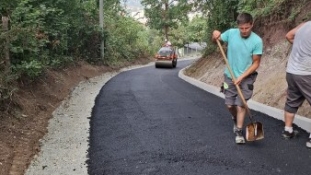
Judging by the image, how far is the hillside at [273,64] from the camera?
959 centimetres

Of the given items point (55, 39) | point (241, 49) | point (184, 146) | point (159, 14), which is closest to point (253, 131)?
point (184, 146)

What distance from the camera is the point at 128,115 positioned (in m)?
8.92

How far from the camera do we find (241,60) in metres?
6.02

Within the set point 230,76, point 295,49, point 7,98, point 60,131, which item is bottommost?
point 60,131

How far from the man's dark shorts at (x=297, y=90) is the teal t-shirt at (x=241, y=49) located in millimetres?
609

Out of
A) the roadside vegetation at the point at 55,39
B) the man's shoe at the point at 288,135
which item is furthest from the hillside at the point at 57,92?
the man's shoe at the point at 288,135

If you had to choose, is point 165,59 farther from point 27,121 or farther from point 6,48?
point 27,121

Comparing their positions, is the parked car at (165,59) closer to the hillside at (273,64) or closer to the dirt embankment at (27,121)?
the hillside at (273,64)

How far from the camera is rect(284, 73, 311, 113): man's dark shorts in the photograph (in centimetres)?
582

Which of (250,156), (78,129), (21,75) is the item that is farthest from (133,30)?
(250,156)

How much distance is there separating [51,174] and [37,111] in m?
4.18

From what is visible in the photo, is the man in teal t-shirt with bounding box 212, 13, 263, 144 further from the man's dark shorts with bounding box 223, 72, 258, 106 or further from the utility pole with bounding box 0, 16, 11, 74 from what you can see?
the utility pole with bounding box 0, 16, 11, 74

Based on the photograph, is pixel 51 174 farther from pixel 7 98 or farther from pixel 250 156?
pixel 7 98

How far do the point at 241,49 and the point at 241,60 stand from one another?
0.16 m
